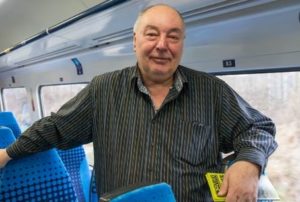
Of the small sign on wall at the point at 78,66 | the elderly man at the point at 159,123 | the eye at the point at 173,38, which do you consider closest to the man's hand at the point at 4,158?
the elderly man at the point at 159,123

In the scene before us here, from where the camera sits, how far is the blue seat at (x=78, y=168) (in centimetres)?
258

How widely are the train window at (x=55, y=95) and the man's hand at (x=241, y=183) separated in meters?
3.69

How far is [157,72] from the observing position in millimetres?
1535

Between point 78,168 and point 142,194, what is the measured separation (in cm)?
178

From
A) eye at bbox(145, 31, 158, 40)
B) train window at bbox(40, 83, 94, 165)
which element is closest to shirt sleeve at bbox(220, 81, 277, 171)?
eye at bbox(145, 31, 158, 40)

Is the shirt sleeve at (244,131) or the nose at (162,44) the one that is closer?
the shirt sleeve at (244,131)

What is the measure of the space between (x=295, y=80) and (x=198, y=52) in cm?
71

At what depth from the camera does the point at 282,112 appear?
7.59 ft

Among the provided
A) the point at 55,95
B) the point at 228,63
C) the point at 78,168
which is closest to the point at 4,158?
the point at 78,168

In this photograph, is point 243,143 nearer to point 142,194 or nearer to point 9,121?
point 142,194

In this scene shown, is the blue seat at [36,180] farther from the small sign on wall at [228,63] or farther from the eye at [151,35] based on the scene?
the small sign on wall at [228,63]

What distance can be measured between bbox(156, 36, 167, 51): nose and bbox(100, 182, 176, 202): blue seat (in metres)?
0.69

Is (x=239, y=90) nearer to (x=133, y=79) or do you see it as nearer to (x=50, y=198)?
(x=133, y=79)

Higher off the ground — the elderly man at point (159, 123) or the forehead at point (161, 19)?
the forehead at point (161, 19)
